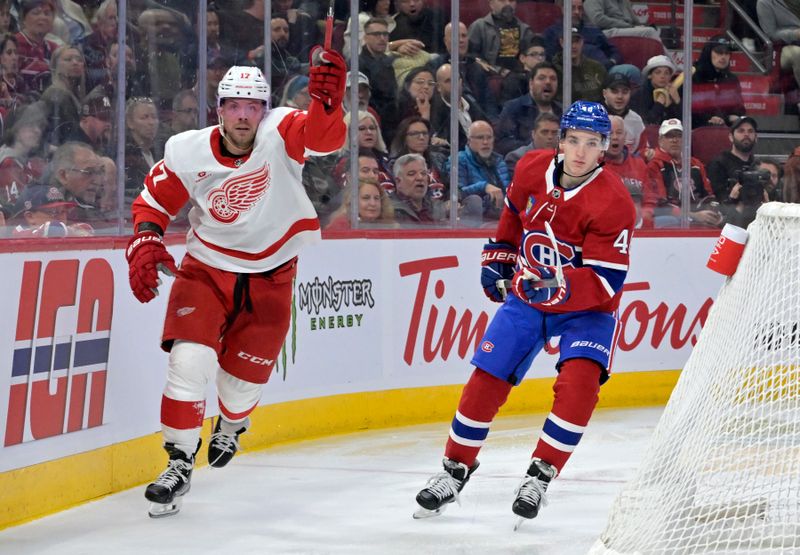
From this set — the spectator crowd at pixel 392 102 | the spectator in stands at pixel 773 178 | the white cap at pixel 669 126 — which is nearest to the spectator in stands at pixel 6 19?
the spectator crowd at pixel 392 102

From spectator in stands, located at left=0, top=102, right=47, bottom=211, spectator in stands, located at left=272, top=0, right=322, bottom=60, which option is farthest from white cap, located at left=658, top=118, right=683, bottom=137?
spectator in stands, located at left=0, top=102, right=47, bottom=211

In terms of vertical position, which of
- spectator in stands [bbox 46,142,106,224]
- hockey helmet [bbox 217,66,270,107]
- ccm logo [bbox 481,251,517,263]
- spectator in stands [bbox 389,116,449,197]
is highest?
hockey helmet [bbox 217,66,270,107]

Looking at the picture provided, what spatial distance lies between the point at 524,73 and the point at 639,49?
823 millimetres

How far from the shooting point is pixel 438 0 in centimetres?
684

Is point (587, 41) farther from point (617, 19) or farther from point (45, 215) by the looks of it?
point (45, 215)

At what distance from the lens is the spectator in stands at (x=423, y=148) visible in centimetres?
669

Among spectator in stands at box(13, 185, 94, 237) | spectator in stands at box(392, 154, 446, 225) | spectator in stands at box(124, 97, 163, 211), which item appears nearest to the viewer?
spectator in stands at box(13, 185, 94, 237)

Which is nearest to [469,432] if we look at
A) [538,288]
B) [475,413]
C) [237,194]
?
[475,413]

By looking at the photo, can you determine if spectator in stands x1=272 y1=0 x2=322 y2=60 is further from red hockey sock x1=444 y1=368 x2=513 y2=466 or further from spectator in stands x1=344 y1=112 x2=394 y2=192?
red hockey sock x1=444 y1=368 x2=513 y2=466

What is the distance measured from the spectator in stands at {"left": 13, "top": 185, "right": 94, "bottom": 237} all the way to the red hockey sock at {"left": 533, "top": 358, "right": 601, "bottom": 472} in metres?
1.82

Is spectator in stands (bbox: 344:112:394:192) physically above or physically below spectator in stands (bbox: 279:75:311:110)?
below

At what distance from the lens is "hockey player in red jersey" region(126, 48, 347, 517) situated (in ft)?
13.4

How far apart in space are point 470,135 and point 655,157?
1.22 metres

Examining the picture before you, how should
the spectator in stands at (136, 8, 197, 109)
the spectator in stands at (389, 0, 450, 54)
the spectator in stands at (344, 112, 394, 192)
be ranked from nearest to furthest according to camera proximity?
the spectator in stands at (136, 8, 197, 109) → the spectator in stands at (344, 112, 394, 192) → the spectator in stands at (389, 0, 450, 54)
